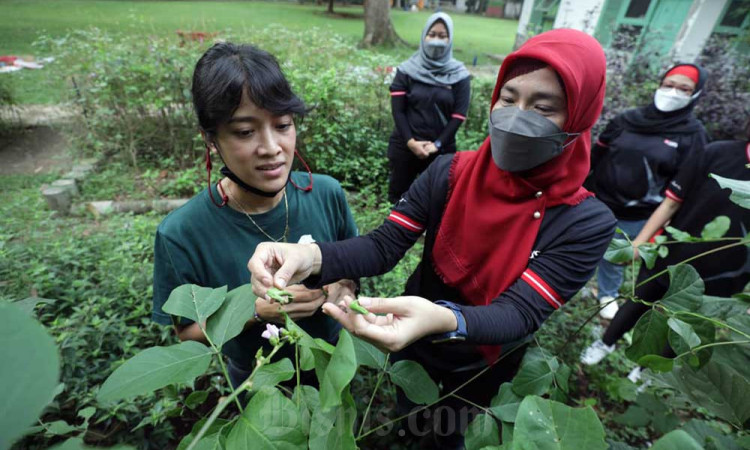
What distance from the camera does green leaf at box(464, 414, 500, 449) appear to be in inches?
29.2

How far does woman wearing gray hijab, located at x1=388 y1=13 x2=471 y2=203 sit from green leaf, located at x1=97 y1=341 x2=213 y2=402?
131 inches

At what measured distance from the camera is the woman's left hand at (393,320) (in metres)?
0.82

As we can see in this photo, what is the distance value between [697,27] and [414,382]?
12.4 m

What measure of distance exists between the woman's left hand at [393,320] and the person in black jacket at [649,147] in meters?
2.28

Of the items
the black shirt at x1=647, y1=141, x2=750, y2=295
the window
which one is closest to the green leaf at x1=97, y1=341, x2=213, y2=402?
the black shirt at x1=647, y1=141, x2=750, y2=295

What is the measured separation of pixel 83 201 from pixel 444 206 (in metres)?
4.72

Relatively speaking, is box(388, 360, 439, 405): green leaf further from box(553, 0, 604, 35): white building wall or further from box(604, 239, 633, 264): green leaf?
box(553, 0, 604, 35): white building wall

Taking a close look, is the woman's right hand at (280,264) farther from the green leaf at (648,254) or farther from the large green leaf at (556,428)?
the green leaf at (648,254)

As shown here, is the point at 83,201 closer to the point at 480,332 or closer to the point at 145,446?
the point at 145,446

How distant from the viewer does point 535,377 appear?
872 mm

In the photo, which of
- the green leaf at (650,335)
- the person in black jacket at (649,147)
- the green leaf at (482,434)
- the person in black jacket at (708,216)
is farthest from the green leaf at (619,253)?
the person in black jacket at (649,147)

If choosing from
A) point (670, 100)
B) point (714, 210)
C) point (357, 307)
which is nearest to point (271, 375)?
point (357, 307)

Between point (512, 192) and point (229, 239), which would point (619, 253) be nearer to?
point (512, 192)

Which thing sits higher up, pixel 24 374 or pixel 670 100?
pixel 24 374
